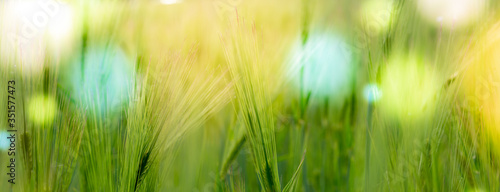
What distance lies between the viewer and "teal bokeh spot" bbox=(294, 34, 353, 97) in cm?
53

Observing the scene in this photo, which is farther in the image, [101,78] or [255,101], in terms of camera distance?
[101,78]

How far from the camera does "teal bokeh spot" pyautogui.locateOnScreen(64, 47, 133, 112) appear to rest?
561 mm

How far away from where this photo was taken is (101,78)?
0.58 meters

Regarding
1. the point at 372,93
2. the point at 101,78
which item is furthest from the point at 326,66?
the point at 101,78

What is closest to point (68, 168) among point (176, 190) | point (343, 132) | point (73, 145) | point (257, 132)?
point (73, 145)

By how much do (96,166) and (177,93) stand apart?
0.17 m

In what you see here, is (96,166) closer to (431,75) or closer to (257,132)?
(257,132)

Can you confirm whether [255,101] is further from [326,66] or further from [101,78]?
[101,78]

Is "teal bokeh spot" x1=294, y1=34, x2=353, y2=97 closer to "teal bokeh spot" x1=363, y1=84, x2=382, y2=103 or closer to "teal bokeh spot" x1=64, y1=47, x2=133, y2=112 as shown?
"teal bokeh spot" x1=363, y1=84, x2=382, y2=103

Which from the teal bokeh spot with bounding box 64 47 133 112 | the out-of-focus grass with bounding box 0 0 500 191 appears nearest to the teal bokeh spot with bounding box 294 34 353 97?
the out-of-focus grass with bounding box 0 0 500 191

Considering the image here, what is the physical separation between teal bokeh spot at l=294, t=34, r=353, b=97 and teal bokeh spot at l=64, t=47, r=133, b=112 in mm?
282

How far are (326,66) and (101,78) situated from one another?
0.37 m

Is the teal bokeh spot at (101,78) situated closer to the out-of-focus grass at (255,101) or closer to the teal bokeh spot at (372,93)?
the out-of-focus grass at (255,101)

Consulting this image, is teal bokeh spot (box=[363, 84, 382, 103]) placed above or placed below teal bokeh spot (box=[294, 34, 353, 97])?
below
